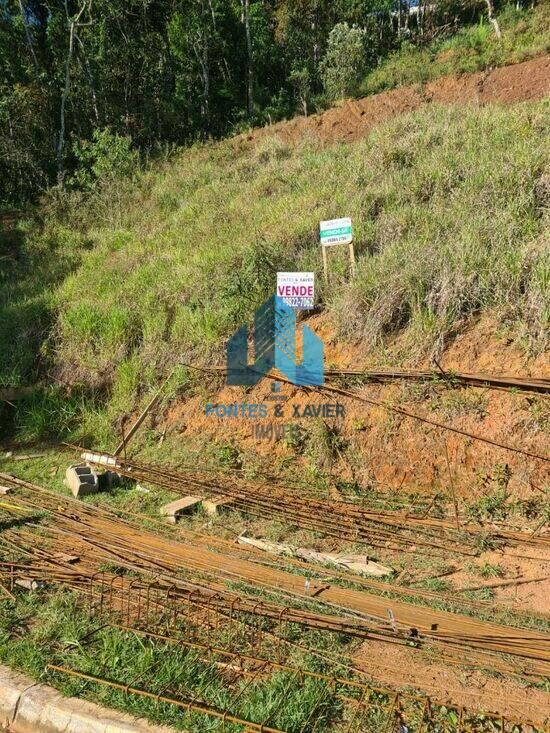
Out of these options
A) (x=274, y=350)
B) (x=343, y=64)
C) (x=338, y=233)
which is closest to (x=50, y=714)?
(x=274, y=350)

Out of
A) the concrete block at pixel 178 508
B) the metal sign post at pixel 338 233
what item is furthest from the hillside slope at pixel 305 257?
the concrete block at pixel 178 508

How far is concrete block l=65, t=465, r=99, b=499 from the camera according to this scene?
17.6ft

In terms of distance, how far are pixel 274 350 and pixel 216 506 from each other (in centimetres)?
234

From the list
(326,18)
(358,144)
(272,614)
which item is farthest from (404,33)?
(272,614)

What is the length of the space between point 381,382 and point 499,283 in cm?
154

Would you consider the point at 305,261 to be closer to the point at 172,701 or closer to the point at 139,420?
the point at 139,420

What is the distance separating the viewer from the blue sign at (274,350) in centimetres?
604

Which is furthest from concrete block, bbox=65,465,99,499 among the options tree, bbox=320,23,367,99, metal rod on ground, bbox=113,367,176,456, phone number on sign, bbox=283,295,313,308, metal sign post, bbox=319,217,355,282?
tree, bbox=320,23,367,99

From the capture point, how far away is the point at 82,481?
5398 mm

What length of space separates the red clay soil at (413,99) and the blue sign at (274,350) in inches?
305

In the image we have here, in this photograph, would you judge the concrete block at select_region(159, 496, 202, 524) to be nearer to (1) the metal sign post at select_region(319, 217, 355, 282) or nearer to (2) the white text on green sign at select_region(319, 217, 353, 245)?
(1) the metal sign post at select_region(319, 217, 355, 282)

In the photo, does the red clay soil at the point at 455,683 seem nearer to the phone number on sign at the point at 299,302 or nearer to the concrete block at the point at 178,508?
the concrete block at the point at 178,508

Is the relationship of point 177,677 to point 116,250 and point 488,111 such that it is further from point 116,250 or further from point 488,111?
point 488,111

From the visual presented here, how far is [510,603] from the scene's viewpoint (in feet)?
11.1
